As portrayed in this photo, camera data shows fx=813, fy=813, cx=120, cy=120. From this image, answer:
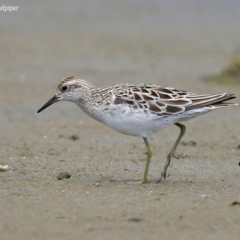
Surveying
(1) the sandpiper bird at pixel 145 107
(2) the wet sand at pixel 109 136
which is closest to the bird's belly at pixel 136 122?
(1) the sandpiper bird at pixel 145 107

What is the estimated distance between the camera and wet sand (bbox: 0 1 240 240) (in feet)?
25.4

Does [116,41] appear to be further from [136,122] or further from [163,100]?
[136,122]

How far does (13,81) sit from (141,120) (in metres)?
7.36

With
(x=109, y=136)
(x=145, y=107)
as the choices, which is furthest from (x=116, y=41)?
(x=145, y=107)

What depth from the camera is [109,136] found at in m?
12.5

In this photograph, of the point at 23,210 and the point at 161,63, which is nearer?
the point at 23,210

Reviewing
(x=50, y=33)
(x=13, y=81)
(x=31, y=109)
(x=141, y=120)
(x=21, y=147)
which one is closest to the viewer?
(x=141, y=120)

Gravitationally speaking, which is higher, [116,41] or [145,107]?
[116,41]

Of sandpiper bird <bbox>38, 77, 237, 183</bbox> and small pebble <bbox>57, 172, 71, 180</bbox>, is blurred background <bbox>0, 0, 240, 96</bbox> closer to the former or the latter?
small pebble <bbox>57, 172, 71, 180</bbox>

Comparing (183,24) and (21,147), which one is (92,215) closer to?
(21,147)

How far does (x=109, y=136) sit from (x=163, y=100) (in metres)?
3.10

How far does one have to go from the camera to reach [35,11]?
79.1ft

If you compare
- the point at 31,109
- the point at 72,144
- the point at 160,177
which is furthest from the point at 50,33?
the point at 160,177

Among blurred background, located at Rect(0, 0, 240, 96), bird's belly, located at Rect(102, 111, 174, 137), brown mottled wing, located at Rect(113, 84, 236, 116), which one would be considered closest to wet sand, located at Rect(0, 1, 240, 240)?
blurred background, located at Rect(0, 0, 240, 96)
